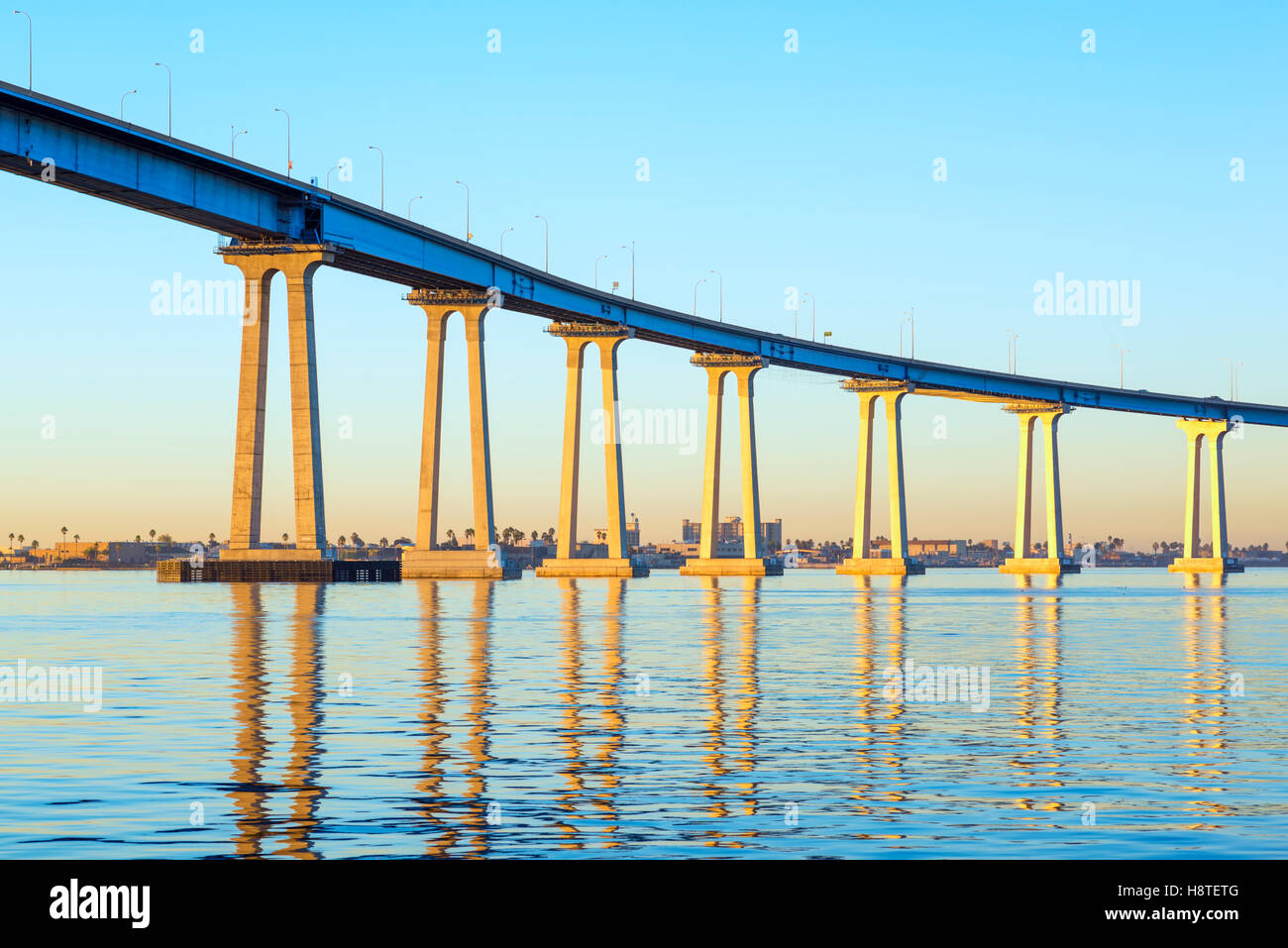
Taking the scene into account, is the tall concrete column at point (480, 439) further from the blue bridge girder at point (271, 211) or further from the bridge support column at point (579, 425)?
the bridge support column at point (579, 425)

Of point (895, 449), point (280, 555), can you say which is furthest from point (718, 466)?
point (280, 555)

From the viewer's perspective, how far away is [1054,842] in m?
14.5

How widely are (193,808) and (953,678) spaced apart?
844 inches

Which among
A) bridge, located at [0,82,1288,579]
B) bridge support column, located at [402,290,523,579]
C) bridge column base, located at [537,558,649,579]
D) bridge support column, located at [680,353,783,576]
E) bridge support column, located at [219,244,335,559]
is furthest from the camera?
Result: bridge support column, located at [680,353,783,576]

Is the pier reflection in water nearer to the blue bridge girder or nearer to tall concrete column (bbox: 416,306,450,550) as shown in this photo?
the blue bridge girder

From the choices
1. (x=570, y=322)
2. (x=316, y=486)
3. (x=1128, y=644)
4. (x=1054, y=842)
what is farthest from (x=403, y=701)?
(x=570, y=322)

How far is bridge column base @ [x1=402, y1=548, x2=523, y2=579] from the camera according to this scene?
13350 cm

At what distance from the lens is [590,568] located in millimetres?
161750

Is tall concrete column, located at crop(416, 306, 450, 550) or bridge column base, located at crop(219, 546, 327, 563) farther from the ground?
tall concrete column, located at crop(416, 306, 450, 550)

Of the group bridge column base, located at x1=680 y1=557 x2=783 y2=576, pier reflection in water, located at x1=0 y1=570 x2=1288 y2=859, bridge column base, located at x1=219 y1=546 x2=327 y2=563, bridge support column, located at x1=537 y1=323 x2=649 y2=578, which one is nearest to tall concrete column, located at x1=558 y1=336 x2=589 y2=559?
bridge support column, located at x1=537 y1=323 x2=649 y2=578

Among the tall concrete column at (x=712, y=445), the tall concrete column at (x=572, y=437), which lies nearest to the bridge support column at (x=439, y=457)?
the tall concrete column at (x=572, y=437)

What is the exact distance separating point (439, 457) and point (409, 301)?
13.2 metres

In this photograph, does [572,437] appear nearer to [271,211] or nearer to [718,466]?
[718,466]

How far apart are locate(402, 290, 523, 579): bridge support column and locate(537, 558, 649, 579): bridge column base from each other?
25035 millimetres
